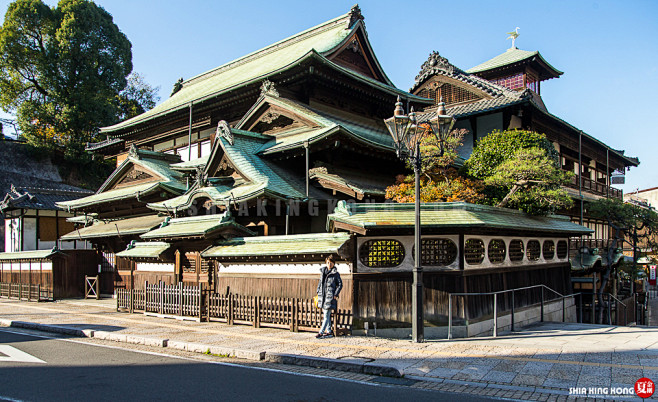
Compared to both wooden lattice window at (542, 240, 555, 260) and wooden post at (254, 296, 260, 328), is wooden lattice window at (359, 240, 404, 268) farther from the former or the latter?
wooden lattice window at (542, 240, 555, 260)

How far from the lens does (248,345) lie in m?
10.5

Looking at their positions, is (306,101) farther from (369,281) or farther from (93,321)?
A: (93,321)

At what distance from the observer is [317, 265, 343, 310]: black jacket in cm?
1141

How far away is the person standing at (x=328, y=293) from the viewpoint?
1142 cm

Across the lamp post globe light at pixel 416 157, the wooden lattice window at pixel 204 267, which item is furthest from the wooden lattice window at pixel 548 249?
the wooden lattice window at pixel 204 267

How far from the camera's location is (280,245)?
1395 centimetres

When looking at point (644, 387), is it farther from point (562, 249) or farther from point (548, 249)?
point (562, 249)

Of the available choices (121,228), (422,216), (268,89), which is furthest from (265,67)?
(422,216)

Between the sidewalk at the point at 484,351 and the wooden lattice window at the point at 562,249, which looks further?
the wooden lattice window at the point at 562,249

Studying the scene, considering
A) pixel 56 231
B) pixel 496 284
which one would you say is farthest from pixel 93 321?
pixel 56 231

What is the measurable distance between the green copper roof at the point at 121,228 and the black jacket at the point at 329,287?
41.5 feet

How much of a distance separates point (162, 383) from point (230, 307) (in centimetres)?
641

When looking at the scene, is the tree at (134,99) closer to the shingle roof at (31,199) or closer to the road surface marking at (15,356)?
the shingle roof at (31,199)

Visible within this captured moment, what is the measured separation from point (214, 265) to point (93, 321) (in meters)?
4.28
